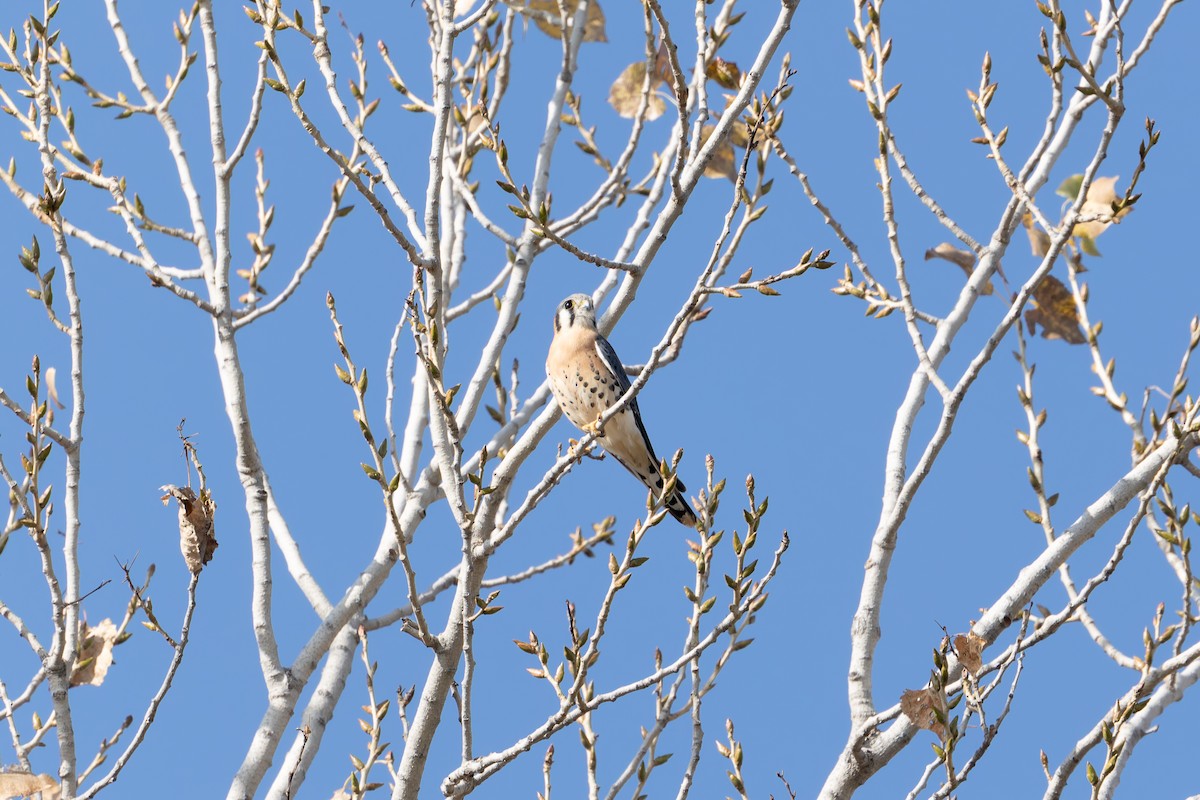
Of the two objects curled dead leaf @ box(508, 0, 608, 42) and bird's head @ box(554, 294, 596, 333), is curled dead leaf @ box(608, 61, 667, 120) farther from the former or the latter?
bird's head @ box(554, 294, 596, 333)

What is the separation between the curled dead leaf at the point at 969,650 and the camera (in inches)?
113

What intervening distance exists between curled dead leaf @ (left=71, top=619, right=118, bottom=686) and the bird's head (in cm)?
298

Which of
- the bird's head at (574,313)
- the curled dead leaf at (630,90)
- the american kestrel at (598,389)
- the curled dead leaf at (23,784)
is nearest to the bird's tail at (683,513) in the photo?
the american kestrel at (598,389)

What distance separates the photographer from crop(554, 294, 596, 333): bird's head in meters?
6.10

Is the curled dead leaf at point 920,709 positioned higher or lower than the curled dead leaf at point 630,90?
lower

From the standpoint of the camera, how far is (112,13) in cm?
476

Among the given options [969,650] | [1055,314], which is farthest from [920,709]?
[1055,314]

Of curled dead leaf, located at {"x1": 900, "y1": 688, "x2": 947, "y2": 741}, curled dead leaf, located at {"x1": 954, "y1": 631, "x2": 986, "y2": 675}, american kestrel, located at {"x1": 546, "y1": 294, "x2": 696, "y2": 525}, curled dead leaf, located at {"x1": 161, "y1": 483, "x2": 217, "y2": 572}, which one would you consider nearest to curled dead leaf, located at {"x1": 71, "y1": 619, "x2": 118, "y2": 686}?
curled dead leaf, located at {"x1": 161, "y1": 483, "x2": 217, "y2": 572}

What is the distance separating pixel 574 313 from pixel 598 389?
515 millimetres

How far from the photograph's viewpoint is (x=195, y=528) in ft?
10.5

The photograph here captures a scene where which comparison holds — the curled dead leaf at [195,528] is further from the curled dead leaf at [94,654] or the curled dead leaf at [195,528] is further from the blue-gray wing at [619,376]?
the blue-gray wing at [619,376]

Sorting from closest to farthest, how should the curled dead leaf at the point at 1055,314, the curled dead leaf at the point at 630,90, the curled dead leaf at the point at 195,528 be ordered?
the curled dead leaf at the point at 195,528, the curled dead leaf at the point at 1055,314, the curled dead leaf at the point at 630,90

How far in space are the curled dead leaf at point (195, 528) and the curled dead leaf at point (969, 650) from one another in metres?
1.87

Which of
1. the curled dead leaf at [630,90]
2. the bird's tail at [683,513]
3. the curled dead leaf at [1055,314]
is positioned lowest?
the curled dead leaf at [1055,314]
